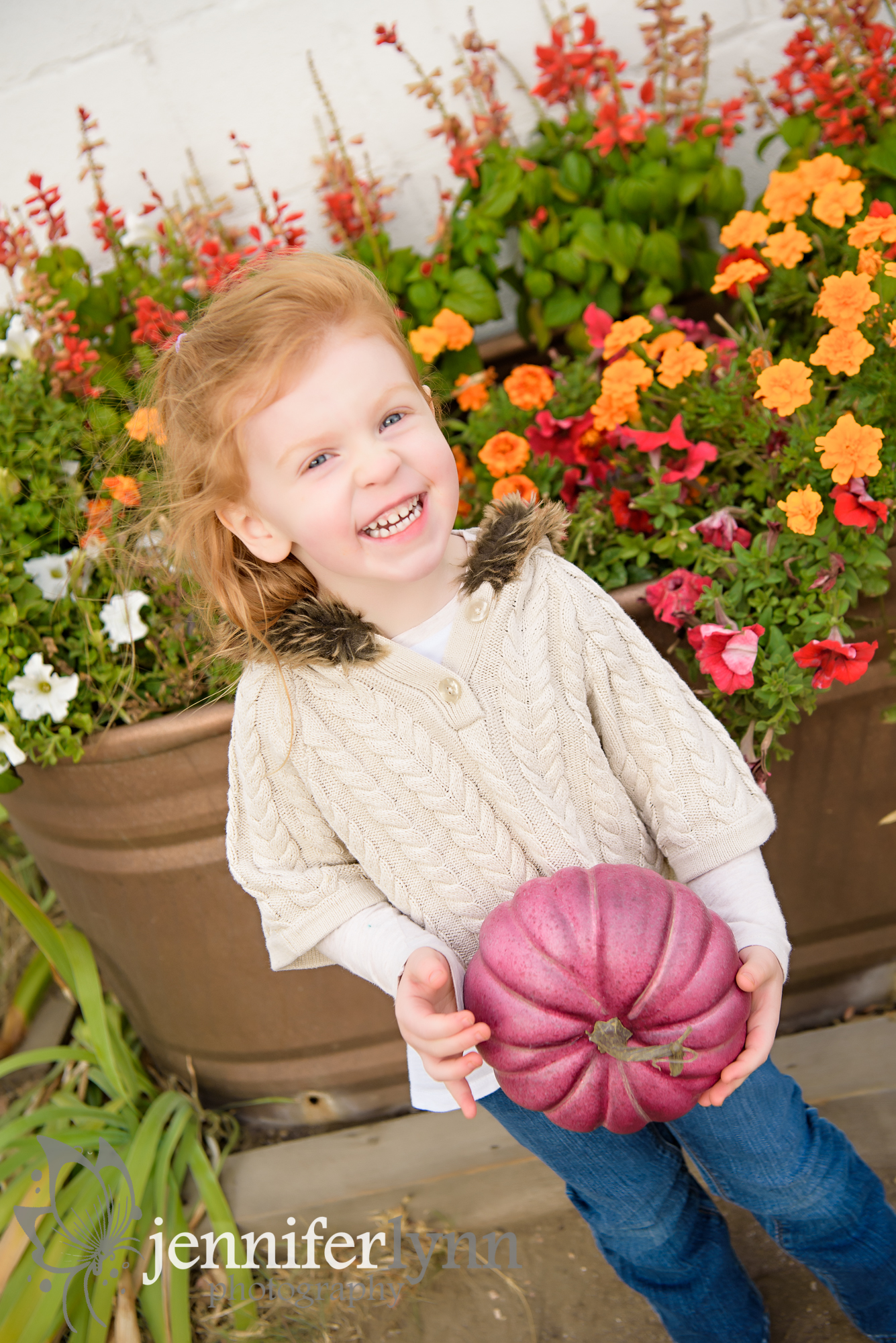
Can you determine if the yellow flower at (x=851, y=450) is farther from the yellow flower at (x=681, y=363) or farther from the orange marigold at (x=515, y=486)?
the orange marigold at (x=515, y=486)

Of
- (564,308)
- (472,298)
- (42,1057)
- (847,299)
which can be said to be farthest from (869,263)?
(42,1057)

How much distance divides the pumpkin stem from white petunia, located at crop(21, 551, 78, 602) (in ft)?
4.35

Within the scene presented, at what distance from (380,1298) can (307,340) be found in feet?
6.17

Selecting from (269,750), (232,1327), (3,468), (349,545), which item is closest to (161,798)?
(269,750)

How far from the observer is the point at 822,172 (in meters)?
1.82

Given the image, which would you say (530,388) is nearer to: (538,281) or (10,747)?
(538,281)

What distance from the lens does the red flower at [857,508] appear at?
1.46 meters

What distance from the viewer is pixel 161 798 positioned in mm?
1804

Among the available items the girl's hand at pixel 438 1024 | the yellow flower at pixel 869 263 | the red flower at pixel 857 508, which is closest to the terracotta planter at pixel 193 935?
the girl's hand at pixel 438 1024

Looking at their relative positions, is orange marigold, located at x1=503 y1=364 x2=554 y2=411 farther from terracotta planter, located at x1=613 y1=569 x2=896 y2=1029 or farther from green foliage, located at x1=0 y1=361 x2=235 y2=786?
green foliage, located at x1=0 y1=361 x2=235 y2=786

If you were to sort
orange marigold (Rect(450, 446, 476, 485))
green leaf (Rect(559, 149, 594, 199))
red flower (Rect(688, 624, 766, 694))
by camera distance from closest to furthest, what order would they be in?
1. red flower (Rect(688, 624, 766, 694))
2. orange marigold (Rect(450, 446, 476, 485))
3. green leaf (Rect(559, 149, 594, 199))

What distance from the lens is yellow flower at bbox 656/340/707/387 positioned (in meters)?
1.68

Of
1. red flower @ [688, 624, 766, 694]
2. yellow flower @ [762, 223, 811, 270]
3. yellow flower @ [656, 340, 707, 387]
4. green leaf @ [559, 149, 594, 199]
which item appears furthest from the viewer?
green leaf @ [559, 149, 594, 199]

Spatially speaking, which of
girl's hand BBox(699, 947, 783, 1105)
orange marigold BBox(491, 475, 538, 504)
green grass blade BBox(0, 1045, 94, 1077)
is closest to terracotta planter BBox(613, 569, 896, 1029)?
orange marigold BBox(491, 475, 538, 504)
